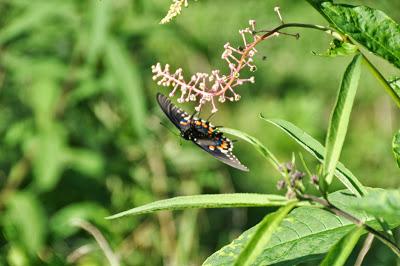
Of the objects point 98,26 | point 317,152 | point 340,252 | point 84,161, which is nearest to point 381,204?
point 340,252

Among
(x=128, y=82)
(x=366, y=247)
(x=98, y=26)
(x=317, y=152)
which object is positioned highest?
(x=98, y=26)

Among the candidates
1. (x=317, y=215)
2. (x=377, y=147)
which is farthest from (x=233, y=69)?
(x=377, y=147)

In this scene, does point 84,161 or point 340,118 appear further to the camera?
point 84,161

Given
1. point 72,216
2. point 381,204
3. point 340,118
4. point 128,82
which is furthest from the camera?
point 72,216

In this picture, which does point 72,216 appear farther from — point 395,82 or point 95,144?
point 395,82

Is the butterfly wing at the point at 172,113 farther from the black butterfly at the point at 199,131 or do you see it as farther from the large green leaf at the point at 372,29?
the large green leaf at the point at 372,29

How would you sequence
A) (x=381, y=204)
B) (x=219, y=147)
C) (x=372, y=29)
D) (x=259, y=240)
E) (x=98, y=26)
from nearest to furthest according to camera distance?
(x=381, y=204) < (x=259, y=240) < (x=372, y=29) < (x=219, y=147) < (x=98, y=26)
